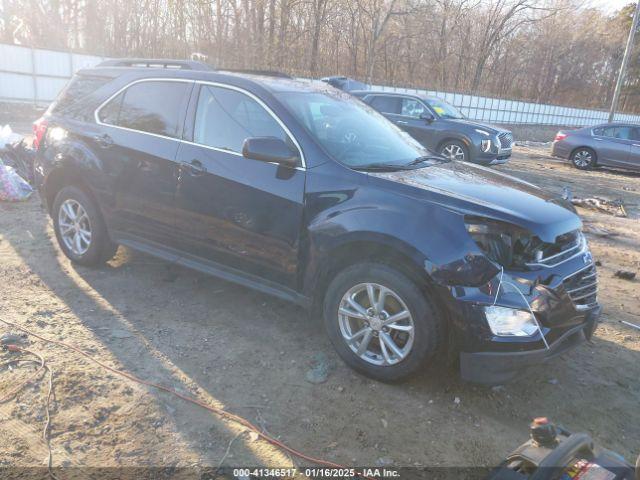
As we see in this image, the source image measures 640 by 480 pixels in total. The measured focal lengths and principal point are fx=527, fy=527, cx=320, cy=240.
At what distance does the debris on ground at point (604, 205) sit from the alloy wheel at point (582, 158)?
20.0 ft

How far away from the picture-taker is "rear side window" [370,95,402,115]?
12805mm

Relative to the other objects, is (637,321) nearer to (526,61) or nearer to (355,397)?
(355,397)

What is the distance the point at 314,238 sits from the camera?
11.6 ft

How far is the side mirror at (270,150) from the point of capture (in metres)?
3.55

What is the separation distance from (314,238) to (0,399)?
2110 mm

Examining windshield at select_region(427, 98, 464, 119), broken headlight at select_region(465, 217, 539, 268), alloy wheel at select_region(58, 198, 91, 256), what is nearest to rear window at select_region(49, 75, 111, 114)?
alloy wheel at select_region(58, 198, 91, 256)

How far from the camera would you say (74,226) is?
5.03 metres

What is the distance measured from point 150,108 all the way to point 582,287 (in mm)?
3593

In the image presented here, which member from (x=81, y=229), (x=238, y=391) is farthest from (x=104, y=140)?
(x=238, y=391)

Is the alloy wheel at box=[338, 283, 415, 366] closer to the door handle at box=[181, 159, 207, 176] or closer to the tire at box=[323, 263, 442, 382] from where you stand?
the tire at box=[323, 263, 442, 382]

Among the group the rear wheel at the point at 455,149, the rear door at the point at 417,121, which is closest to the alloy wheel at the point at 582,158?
the rear wheel at the point at 455,149

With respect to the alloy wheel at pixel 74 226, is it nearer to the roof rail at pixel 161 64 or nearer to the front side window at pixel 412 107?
the roof rail at pixel 161 64

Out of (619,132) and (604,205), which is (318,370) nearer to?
(604,205)

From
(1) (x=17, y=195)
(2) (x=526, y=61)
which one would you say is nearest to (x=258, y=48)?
(1) (x=17, y=195)
